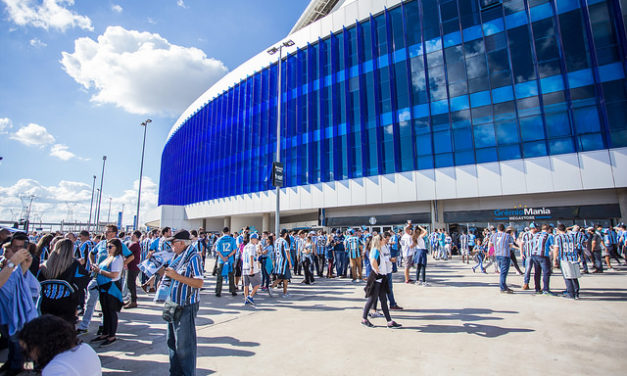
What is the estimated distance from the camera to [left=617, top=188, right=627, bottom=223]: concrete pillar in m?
18.3

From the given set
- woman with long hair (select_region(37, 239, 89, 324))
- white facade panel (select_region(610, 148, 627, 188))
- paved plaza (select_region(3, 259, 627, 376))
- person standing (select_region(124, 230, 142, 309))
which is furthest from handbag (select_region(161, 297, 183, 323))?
white facade panel (select_region(610, 148, 627, 188))

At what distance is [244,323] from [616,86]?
80.2 feet

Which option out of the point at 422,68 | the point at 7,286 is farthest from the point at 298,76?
the point at 7,286

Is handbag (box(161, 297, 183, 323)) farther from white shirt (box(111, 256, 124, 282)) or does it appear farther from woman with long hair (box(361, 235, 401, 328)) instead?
woman with long hair (box(361, 235, 401, 328))

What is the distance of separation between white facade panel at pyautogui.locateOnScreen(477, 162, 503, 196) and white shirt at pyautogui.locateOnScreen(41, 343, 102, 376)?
2301 centimetres

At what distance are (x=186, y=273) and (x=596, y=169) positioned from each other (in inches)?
926

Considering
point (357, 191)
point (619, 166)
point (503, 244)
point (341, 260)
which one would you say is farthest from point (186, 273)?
point (619, 166)

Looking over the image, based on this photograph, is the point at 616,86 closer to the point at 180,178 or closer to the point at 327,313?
the point at 327,313

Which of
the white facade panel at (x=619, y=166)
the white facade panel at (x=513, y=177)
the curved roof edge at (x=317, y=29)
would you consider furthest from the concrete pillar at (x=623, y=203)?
the curved roof edge at (x=317, y=29)

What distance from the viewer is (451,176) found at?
2219 cm

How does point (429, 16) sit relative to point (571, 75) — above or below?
above

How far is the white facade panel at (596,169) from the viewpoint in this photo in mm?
18047

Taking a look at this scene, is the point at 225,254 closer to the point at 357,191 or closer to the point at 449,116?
the point at 357,191

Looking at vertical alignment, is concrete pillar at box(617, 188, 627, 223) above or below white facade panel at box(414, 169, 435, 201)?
below
